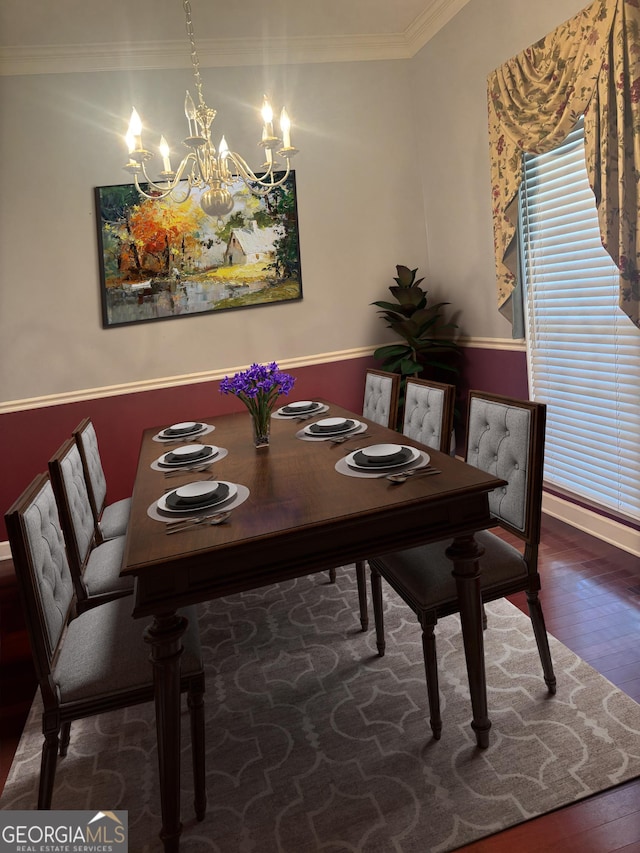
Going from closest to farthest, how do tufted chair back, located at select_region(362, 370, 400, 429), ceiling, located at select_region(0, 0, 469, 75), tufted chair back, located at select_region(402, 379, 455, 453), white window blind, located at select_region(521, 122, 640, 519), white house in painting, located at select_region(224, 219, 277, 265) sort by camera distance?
1. tufted chair back, located at select_region(402, 379, 455, 453)
2. white window blind, located at select_region(521, 122, 640, 519)
3. tufted chair back, located at select_region(362, 370, 400, 429)
4. ceiling, located at select_region(0, 0, 469, 75)
5. white house in painting, located at select_region(224, 219, 277, 265)

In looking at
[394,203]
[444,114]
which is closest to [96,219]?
[394,203]

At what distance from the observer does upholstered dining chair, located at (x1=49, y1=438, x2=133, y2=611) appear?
Answer: 7.00 feet

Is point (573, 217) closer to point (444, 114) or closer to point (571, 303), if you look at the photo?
point (571, 303)

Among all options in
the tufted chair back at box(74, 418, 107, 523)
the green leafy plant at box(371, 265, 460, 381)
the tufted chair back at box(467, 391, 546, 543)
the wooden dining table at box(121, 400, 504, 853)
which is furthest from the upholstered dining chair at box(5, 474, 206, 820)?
the green leafy plant at box(371, 265, 460, 381)

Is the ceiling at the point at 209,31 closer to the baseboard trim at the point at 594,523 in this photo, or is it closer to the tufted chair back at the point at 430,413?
the tufted chair back at the point at 430,413

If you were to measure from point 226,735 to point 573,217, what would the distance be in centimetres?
290

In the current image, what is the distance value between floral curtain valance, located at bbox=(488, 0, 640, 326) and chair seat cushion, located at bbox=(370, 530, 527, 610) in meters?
1.26

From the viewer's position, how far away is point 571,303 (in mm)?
3264

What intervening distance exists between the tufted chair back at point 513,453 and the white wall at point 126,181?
2.43m

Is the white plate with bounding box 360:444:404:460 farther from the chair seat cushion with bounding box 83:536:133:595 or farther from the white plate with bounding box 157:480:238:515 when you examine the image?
the chair seat cushion with bounding box 83:536:133:595

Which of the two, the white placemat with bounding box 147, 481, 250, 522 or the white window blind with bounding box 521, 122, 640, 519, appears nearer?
the white placemat with bounding box 147, 481, 250, 522

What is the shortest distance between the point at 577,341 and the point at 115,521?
2546mm

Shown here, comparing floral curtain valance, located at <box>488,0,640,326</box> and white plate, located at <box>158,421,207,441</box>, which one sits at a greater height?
floral curtain valance, located at <box>488,0,640,326</box>

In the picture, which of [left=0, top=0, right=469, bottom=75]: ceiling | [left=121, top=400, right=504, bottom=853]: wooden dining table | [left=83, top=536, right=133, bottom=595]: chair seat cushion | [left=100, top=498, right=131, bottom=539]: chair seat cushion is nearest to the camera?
[left=121, top=400, right=504, bottom=853]: wooden dining table
